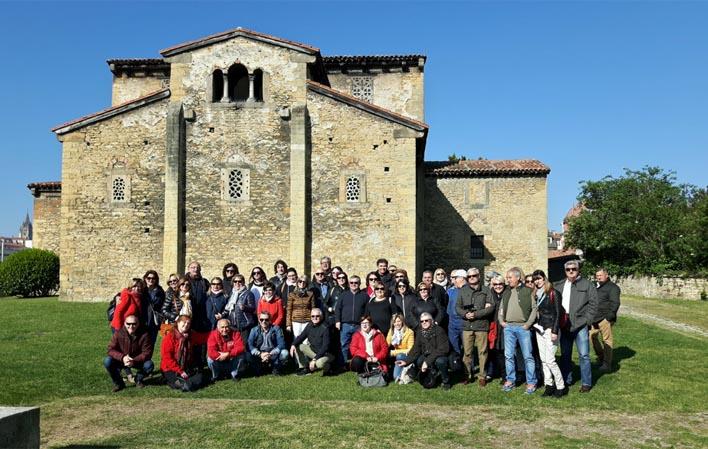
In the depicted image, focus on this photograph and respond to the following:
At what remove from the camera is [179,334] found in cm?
844

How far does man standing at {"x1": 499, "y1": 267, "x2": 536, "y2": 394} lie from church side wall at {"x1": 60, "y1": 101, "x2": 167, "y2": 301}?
1340 cm

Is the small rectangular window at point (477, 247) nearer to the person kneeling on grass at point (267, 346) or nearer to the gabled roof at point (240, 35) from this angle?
the gabled roof at point (240, 35)

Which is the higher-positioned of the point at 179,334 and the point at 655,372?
the point at 179,334

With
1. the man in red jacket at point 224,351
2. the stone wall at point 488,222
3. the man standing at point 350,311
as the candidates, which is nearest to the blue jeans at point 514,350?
the man standing at point 350,311

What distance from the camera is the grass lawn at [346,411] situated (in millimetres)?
6094

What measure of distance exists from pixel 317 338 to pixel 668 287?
970 inches

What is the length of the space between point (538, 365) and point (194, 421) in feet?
17.3

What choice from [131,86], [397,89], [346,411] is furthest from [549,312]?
[131,86]

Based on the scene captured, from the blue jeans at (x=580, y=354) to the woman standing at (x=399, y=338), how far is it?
2.40m

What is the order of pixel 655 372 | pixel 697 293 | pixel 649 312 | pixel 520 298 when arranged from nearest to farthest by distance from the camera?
pixel 520 298
pixel 655 372
pixel 649 312
pixel 697 293

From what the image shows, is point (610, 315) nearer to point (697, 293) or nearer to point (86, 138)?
point (86, 138)

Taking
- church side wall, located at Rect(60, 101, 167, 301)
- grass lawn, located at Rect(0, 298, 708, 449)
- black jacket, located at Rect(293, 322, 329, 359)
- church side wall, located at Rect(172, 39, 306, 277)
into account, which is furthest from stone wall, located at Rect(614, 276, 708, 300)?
church side wall, located at Rect(60, 101, 167, 301)

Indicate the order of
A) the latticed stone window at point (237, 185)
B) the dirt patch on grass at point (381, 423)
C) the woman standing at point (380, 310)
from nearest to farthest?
the dirt patch on grass at point (381, 423), the woman standing at point (380, 310), the latticed stone window at point (237, 185)

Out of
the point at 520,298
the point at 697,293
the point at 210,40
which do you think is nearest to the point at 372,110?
the point at 210,40
